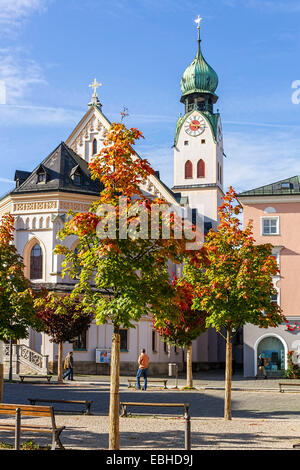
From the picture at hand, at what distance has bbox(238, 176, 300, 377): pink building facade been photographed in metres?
43.9

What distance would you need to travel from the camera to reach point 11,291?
74.7 feet

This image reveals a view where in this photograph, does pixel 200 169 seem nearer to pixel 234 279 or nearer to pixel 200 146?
pixel 200 146

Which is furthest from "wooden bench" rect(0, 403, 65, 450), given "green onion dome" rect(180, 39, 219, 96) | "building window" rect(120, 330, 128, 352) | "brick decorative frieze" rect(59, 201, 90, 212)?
"green onion dome" rect(180, 39, 219, 96)

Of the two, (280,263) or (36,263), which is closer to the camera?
(280,263)

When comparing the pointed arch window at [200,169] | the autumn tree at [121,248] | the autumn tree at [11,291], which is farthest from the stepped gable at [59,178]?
the autumn tree at [121,248]

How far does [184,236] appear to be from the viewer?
43.2ft

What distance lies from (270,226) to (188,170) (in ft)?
66.2

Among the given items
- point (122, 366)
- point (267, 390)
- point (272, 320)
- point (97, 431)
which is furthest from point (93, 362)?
point (97, 431)

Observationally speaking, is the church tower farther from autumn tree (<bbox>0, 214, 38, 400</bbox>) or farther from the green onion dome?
autumn tree (<bbox>0, 214, 38, 400</bbox>)

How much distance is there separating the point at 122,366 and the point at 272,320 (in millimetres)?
24733

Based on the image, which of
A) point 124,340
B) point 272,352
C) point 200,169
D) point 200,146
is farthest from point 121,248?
point 200,146

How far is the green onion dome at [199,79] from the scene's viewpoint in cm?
6631

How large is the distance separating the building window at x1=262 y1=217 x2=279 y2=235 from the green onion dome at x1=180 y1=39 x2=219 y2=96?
24.7m

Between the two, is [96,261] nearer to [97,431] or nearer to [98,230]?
[98,230]
